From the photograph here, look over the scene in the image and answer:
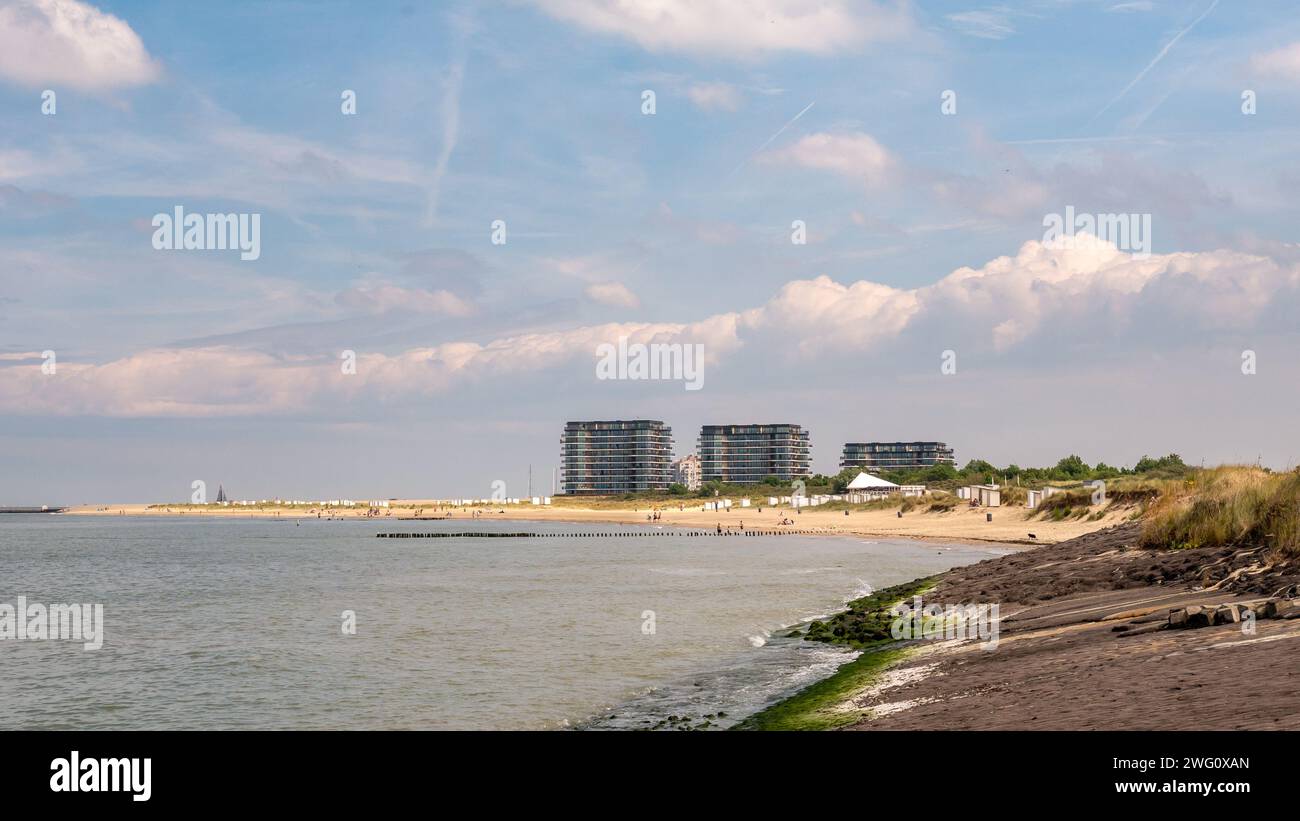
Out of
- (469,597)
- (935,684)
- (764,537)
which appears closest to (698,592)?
(469,597)

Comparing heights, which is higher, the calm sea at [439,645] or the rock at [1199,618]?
the rock at [1199,618]

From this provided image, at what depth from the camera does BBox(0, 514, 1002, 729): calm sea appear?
24750 millimetres

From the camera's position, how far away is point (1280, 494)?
26.4 metres

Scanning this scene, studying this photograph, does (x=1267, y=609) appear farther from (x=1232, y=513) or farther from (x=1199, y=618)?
(x=1232, y=513)

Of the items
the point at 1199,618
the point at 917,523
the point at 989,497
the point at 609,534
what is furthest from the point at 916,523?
the point at 1199,618

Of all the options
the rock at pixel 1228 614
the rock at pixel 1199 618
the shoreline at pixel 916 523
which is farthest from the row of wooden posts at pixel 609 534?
the rock at pixel 1228 614

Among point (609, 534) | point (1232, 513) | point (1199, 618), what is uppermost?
point (1232, 513)

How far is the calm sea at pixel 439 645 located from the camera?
24750 mm

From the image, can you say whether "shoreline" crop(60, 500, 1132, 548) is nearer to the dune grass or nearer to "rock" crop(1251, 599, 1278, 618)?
the dune grass

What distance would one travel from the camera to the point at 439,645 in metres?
36.3

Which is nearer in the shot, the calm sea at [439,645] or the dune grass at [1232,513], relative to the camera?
the dune grass at [1232,513]

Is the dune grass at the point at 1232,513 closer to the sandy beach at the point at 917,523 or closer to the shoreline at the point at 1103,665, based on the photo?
the shoreline at the point at 1103,665
